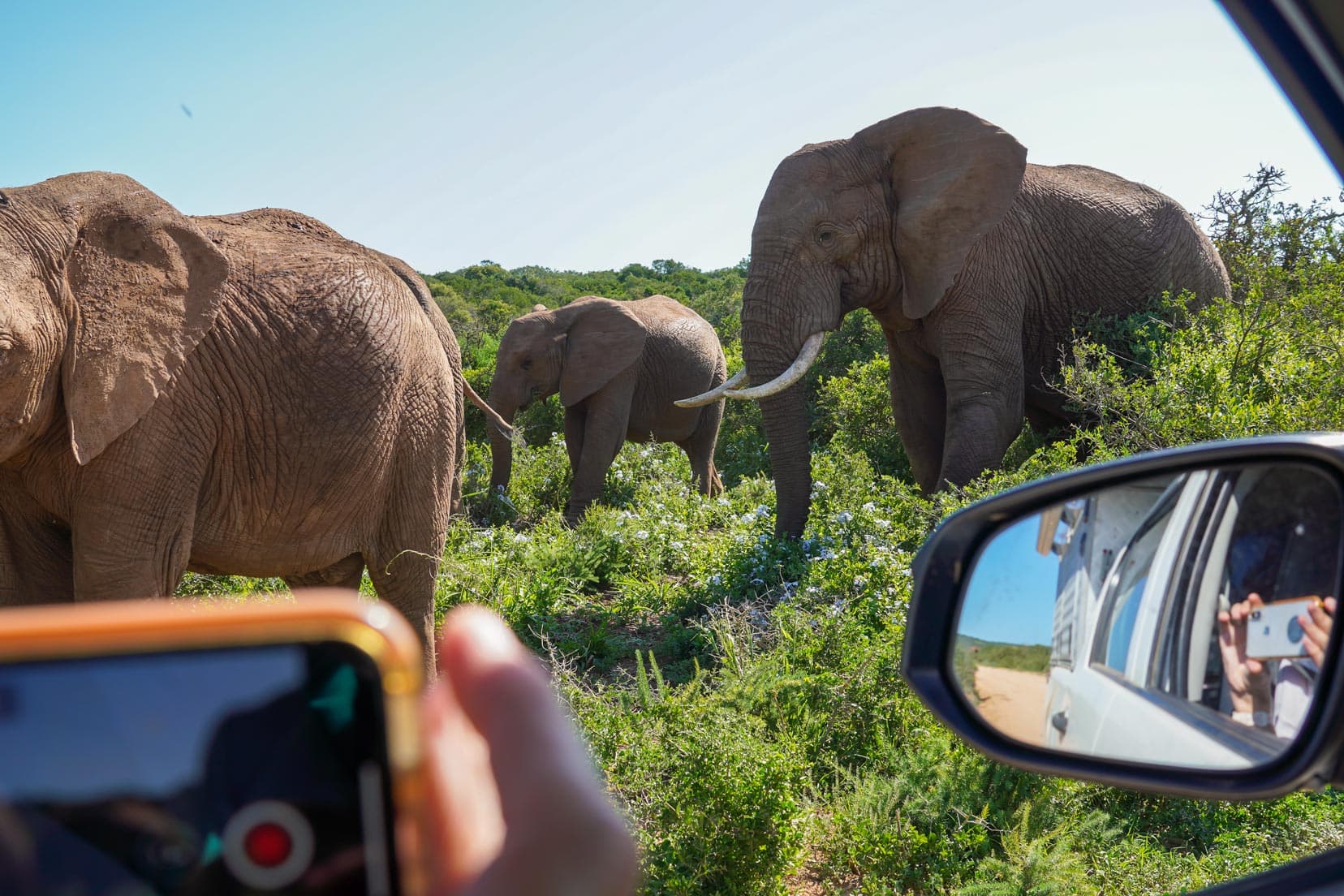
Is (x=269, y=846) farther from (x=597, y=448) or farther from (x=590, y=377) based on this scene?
(x=590, y=377)

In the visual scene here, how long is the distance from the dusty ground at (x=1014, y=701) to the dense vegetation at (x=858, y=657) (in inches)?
69.0

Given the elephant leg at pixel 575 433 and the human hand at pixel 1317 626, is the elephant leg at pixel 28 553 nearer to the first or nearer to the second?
the human hand at pixel 1317 626

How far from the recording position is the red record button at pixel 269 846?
0.52m

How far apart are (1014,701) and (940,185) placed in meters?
5.34

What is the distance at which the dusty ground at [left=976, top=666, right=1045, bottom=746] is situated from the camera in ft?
4.29

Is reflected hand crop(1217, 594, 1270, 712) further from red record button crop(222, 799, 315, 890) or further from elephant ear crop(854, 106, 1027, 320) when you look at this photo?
elephant ear crop(854, 106, 1027, 320)

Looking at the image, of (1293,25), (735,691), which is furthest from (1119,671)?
(735,691)

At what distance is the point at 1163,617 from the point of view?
1296 mm

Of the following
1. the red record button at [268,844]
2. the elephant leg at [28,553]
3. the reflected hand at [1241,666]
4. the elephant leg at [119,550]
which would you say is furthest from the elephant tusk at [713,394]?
the red record button at [268,844]

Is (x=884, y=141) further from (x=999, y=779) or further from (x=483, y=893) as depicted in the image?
(x=483, y=893)

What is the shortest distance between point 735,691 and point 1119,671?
2.71m

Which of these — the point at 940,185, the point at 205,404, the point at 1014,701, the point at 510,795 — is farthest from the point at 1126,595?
the point at 940,185

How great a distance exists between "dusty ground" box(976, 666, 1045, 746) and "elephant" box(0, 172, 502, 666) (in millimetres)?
2980

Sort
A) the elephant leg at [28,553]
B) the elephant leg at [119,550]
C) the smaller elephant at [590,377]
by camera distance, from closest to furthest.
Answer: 1. the elephant leg at [119,550]
2. the elephant leg at [28,553]
3. the smaller elephant at [590,377]
